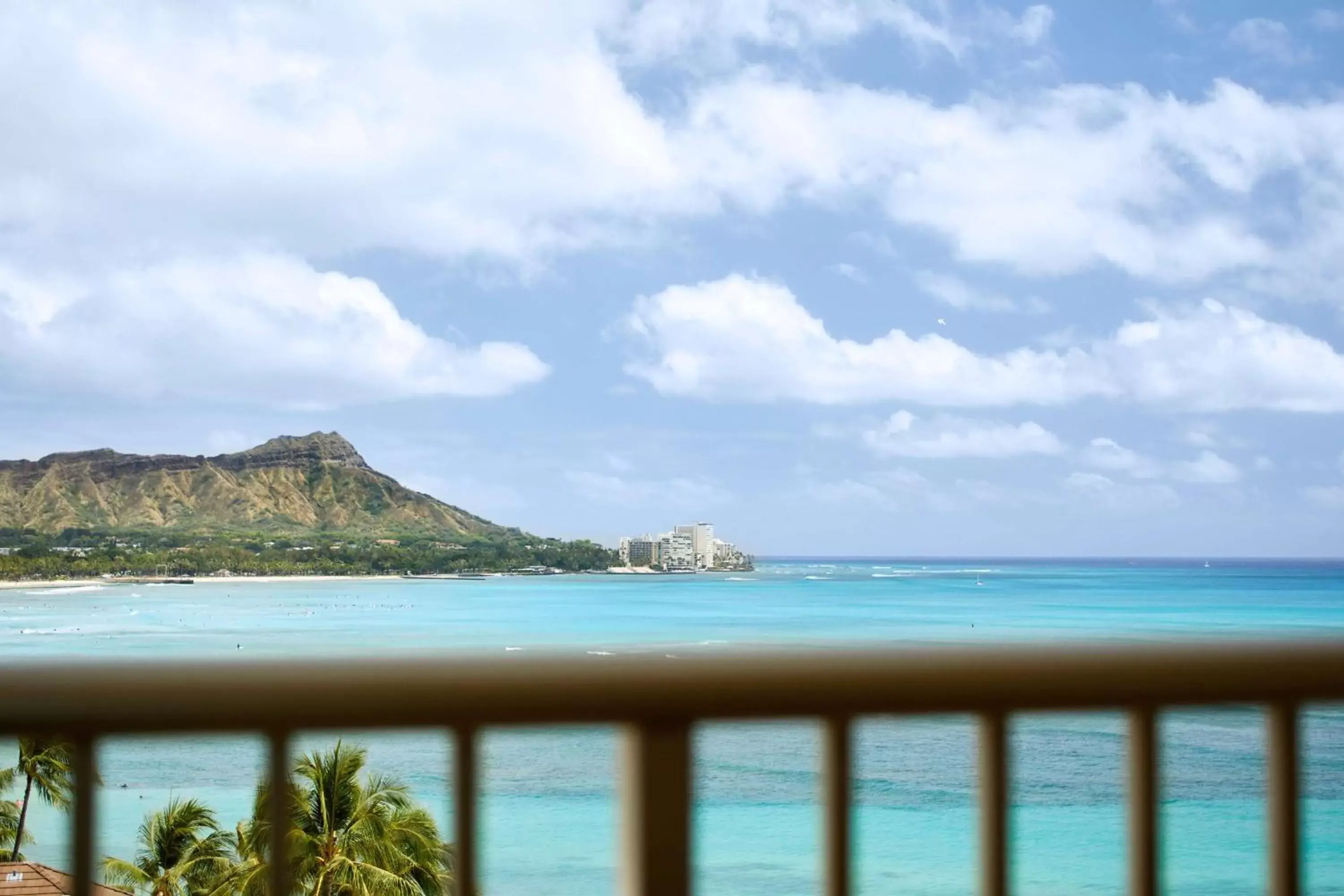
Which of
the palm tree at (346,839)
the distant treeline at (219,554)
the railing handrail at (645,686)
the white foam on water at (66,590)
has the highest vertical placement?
the railing handrail at (645,686)

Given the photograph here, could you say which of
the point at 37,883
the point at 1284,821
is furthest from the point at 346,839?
the point at 1284,821

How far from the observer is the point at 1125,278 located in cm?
9281

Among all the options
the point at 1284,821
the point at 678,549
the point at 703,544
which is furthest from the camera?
the point at 703,544

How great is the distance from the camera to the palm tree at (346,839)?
1.11 m

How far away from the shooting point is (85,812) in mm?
1034

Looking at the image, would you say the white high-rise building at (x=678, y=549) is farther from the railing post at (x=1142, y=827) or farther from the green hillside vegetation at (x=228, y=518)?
the railing post at (x=1142, y=827)

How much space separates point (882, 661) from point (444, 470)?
99032 mm

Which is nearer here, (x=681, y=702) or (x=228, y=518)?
(x=681, y=702)

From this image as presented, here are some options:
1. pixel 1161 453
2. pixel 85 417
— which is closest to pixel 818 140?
pixel 1161 453

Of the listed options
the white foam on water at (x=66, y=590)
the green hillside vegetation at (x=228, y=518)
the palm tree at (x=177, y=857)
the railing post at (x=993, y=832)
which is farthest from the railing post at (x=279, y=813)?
the white foam on water at (x=66, y=590)

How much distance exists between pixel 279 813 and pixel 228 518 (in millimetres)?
67293

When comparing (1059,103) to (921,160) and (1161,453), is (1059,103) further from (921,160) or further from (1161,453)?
(1161,453)

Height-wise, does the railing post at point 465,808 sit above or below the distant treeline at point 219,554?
above

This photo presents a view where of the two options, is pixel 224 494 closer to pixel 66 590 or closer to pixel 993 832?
pixel 66 590
